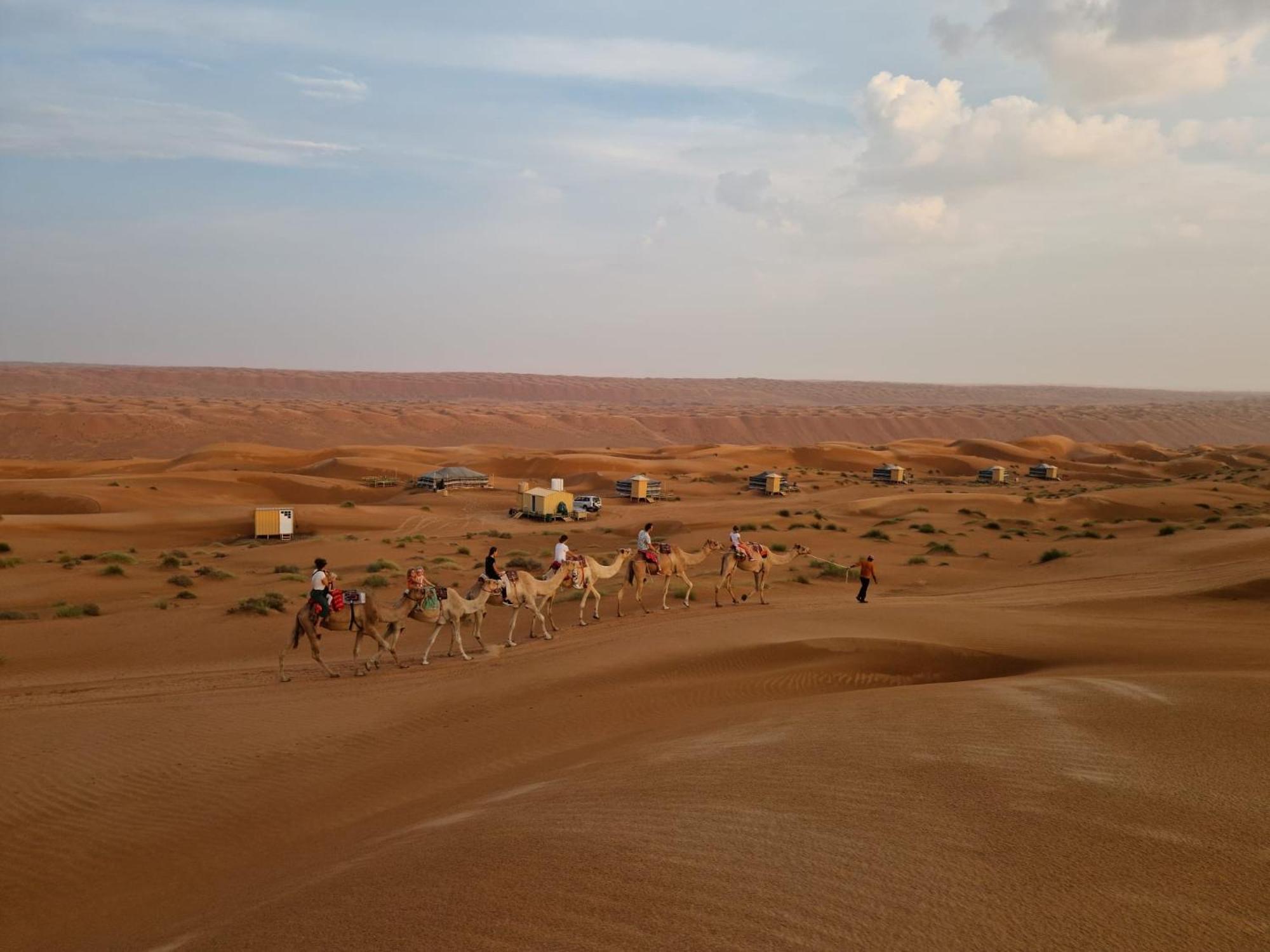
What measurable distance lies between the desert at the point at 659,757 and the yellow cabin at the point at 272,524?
189 inches

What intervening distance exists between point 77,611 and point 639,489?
37.8 meters

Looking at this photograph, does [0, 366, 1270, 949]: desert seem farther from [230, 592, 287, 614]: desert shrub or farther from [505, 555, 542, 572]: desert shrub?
[505, 555, 542, 572]: desert shrub

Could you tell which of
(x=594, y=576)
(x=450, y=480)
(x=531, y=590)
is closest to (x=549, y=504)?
(x=450, y=480)

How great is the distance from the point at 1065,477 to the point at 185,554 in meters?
68.9

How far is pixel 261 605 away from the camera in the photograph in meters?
22.5

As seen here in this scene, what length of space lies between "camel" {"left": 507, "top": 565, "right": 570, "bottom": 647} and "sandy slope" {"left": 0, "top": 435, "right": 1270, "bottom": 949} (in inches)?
26.0

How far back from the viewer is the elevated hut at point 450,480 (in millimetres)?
58844

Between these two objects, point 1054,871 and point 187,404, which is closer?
point 1054,871

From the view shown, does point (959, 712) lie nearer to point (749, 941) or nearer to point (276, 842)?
point (749, 941)

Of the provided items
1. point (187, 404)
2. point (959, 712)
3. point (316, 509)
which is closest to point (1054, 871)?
point (959, 712)

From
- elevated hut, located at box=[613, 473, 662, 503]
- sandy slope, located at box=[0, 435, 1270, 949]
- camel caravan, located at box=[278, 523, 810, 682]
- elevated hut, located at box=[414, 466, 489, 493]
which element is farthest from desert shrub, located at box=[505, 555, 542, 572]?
elevated hut, located at box=[414, 466, 489, 493]

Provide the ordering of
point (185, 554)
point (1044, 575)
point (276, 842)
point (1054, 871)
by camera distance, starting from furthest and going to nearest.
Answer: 1. point (185, 554)
2. point (1044, 575)
3. point (276, 842)
4. point (1054, 871)

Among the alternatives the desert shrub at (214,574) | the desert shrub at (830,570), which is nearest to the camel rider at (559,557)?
the desert shrub at (830,570)

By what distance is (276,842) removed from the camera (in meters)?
9.56
